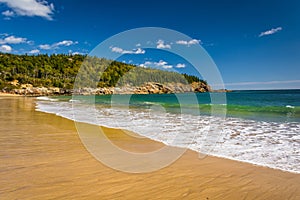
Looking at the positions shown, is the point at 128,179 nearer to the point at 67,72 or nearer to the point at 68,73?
the point at 68,73

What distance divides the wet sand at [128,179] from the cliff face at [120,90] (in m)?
88.8

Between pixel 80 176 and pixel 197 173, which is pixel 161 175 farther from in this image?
pixel 80 176

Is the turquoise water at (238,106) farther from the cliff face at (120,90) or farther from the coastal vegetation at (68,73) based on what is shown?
the coastal vegetation at (68,73)

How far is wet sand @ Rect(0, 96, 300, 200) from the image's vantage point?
3.52 m

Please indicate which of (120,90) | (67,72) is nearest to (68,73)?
(67,72)

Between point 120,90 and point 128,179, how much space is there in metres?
123

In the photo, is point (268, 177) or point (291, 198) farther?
point (268, 177)

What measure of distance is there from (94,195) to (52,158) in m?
2.26

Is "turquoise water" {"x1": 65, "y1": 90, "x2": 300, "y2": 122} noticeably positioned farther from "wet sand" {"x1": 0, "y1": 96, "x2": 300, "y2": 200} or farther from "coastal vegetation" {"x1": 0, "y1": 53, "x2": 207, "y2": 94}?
"coastal vegetation" {"x1": 0, "y1": 53, "x2": 207, "y2": 94}

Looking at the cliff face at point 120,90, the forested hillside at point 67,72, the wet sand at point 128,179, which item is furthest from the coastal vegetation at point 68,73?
the wet sand at point 128,179

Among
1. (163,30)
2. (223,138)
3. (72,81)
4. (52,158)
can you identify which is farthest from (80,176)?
(72,81)

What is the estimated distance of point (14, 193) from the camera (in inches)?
132

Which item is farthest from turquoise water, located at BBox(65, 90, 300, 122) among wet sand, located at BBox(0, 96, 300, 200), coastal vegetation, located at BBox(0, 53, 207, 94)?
coastal vegetation, located at BBox(0, 53, 207, 94)

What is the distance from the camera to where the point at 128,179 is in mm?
4141
